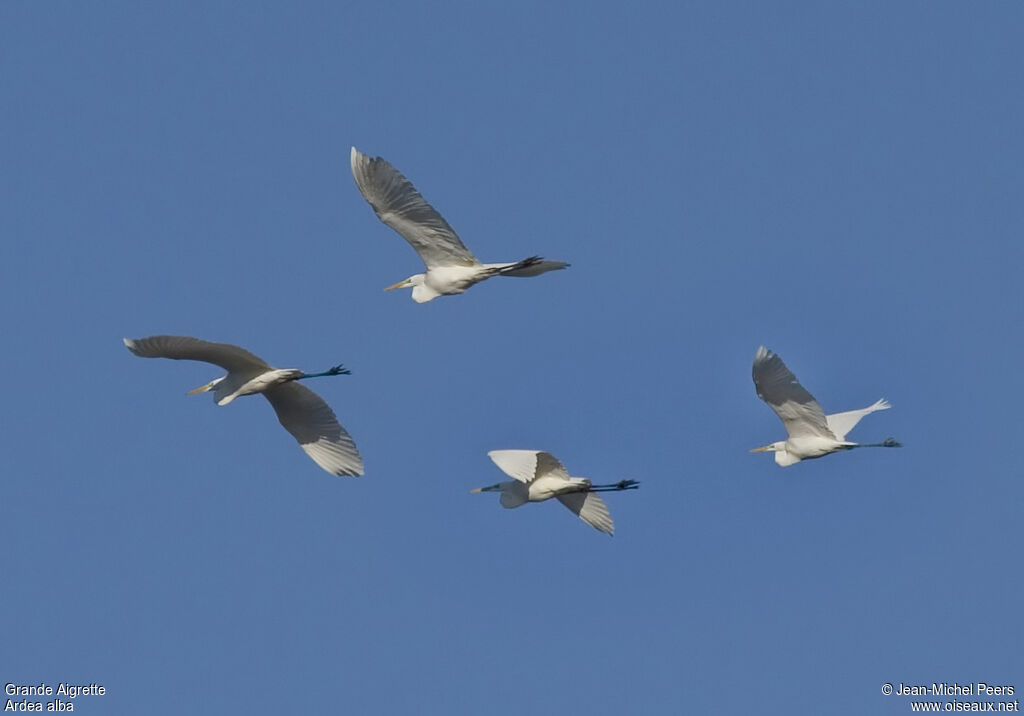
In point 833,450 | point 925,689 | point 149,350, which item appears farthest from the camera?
point 833,450

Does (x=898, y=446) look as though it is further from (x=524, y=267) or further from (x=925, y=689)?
→ (x=524, y=267)

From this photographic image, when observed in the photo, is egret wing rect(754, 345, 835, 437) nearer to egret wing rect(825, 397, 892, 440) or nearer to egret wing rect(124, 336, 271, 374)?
egret wing rect(825, 397, 892, 440)

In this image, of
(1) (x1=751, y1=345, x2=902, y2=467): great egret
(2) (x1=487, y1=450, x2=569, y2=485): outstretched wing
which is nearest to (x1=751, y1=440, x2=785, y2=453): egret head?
(1) (x1=751, y1=345, x2=902, y2=467): great egret

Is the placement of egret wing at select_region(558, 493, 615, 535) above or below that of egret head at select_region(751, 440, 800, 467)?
below

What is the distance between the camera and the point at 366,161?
28312 millimetres

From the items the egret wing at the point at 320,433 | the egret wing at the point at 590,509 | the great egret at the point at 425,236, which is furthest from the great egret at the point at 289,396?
the egret wing at the point at 590,509

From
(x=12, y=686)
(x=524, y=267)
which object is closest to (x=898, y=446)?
(x=524, y=267)

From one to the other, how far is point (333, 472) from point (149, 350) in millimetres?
4003

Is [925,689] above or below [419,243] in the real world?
below

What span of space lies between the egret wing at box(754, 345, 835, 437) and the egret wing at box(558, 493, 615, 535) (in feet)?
9.09

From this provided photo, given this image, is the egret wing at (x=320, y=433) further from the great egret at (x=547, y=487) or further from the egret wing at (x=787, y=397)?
the egret wing at (x=787, y=397)

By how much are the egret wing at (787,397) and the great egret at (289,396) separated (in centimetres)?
566

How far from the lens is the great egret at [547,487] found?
29.7m

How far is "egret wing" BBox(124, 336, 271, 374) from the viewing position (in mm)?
27641
